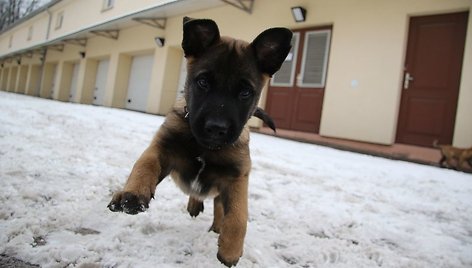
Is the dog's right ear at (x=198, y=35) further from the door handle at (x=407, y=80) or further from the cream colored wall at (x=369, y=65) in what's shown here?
the door handle at (x=407, y=80)

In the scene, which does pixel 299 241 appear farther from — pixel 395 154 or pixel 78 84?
pixel 78 84

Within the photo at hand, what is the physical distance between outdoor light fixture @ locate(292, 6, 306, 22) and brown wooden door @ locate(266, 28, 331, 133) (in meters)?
0.45

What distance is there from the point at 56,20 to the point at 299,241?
2938 centimetres

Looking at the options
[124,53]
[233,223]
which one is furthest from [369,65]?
[124,53]

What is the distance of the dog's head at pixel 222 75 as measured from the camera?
2.04 meters

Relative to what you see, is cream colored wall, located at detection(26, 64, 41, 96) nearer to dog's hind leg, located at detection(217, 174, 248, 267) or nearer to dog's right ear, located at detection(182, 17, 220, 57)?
dog's right ear, located at detection(182, 17, 220, 57)

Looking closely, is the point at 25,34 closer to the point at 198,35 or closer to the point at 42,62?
the point at 42,62

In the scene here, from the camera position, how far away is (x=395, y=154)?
909 cm

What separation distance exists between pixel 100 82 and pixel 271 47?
826 inches

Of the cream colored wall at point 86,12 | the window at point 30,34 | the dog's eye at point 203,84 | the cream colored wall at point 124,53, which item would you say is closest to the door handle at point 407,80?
the dog's eye at point 203,84

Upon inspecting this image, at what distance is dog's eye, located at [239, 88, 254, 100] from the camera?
2.22m

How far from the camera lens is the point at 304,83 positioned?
11.3m

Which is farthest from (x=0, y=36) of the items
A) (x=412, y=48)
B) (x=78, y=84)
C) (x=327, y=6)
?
(x=412, y=48)

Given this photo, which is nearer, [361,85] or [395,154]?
[395,154]
